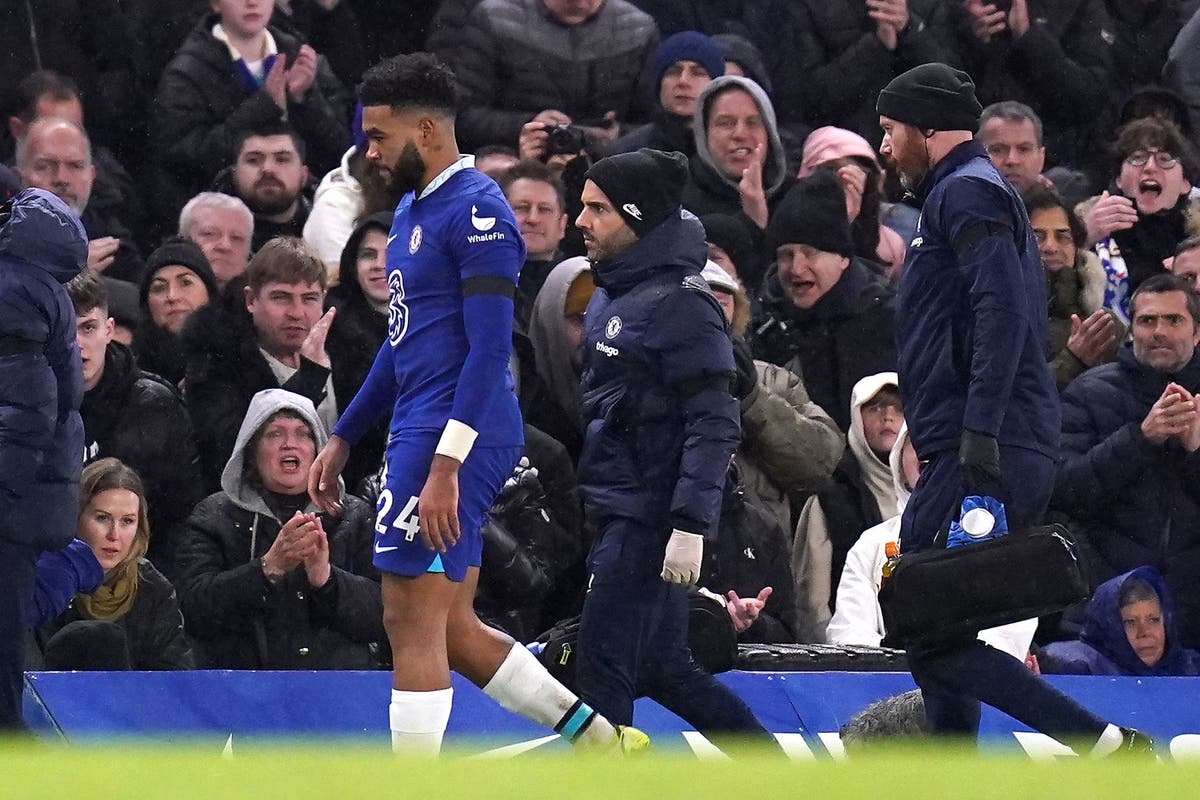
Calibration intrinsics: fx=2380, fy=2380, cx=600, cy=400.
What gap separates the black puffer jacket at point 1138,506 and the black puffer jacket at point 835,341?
93 centimetres

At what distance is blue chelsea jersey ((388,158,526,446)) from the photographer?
Answer: 6.80 meters

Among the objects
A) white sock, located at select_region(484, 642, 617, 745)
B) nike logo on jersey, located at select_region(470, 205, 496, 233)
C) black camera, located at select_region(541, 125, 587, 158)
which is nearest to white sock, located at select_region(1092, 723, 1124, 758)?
white sock, located at select_region(484, 642, 617, 745)

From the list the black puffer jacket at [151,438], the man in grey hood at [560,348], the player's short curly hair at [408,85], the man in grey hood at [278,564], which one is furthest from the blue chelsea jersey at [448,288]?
the man in grey hood at [560,348]

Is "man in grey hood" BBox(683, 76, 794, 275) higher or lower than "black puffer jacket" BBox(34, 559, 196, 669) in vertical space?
higher

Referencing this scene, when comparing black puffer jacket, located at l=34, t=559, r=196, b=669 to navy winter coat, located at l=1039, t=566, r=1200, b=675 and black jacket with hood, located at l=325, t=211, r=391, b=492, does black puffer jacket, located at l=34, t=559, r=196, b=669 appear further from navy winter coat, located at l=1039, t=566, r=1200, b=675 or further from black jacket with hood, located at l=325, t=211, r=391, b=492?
navy winter coat, located at l=1039, t=566, r=1200, b=675

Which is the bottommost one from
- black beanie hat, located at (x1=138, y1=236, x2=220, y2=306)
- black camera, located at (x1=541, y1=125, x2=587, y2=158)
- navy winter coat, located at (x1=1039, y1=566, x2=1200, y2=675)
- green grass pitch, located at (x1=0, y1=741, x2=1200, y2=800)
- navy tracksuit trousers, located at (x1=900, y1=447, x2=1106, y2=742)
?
navy winter coat, located at (x1=1039, y1=566, x2=1200, y2=675)

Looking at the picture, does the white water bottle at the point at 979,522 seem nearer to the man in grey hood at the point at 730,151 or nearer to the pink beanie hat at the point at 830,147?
the man in grey hood at the point at 730,151

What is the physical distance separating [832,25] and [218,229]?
3788mm

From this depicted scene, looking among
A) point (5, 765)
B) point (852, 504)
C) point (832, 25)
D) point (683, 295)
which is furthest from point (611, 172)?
point (832, 25)

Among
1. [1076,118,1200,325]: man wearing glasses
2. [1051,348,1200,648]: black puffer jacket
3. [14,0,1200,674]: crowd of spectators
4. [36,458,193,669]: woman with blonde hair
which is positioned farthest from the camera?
[1076,118,1200,325]: man wearing glasses

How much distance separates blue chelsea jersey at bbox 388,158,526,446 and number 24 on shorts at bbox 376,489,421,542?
0.78 ft

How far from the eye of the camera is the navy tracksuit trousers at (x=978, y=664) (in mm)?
6680

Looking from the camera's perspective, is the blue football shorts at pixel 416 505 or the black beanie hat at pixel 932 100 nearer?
the blue football shorts at pixel 416 505

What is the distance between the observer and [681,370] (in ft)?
23.4
